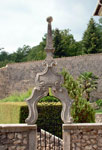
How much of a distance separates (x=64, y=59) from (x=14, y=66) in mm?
5437

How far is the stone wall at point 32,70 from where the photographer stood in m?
26.1

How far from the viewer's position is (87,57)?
26.4m

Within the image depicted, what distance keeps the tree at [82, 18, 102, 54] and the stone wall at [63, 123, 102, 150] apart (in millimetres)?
26331

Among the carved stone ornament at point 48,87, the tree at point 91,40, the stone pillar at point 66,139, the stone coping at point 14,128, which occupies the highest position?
the tree at point 91,40

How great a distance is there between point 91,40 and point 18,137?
91.0ft

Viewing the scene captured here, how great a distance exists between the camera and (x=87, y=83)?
23812 millimetres

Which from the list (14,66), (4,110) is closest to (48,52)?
(4,110)

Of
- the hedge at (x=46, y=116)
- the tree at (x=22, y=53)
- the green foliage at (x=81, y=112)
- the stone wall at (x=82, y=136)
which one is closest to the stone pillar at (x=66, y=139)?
the stone wall at (x=82, y=136)

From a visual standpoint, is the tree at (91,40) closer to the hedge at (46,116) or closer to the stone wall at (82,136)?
the hedge at (46,116)

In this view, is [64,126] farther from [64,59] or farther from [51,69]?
[64,59]

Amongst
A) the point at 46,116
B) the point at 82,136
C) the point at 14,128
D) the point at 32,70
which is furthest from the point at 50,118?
the point at 32,70

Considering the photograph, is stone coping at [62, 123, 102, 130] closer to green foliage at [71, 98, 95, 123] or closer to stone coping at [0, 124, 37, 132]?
stone coping at [0, 124, 37, 132]

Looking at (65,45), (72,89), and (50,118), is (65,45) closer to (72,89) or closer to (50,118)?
(50,118)

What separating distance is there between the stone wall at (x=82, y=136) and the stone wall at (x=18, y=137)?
762mm
